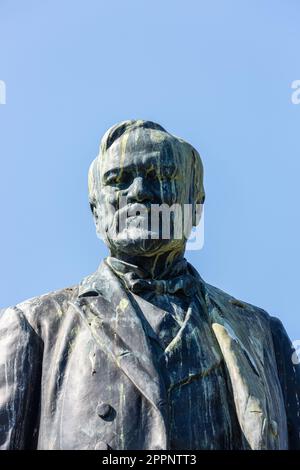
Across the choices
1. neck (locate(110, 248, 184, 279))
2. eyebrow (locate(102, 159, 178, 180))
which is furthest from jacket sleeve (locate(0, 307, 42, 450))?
eyebrow (locate(102, 159, 178, 180))

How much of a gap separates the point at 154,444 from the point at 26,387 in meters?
1.40

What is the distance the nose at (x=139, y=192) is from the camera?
20.6 meters

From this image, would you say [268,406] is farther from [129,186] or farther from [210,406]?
[129,186]

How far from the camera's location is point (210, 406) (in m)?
20.0

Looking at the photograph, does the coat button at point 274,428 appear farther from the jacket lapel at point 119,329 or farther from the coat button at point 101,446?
the coat button at point 101,446

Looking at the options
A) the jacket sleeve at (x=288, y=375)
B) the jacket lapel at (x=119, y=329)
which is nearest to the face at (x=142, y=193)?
the jacket lapel at (x=119, y=329)

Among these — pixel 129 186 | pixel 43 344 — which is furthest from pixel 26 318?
pixel 129 186

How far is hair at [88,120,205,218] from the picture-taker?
2097 cm

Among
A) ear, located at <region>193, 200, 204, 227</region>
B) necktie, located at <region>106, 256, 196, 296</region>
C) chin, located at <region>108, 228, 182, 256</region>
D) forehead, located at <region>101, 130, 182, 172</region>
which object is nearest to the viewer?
chin, located at <region>108, 228, 182, 256</region>

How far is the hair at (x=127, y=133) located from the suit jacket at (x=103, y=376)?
2.65ft

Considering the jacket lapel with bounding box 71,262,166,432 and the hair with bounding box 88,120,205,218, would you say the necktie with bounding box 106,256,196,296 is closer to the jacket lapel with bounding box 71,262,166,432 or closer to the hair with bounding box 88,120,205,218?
the jacket lapel with bounding box 71,262,166,432

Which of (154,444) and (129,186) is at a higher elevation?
(129,186)

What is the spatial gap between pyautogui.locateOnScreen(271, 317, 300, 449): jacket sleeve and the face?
53.8 inches
